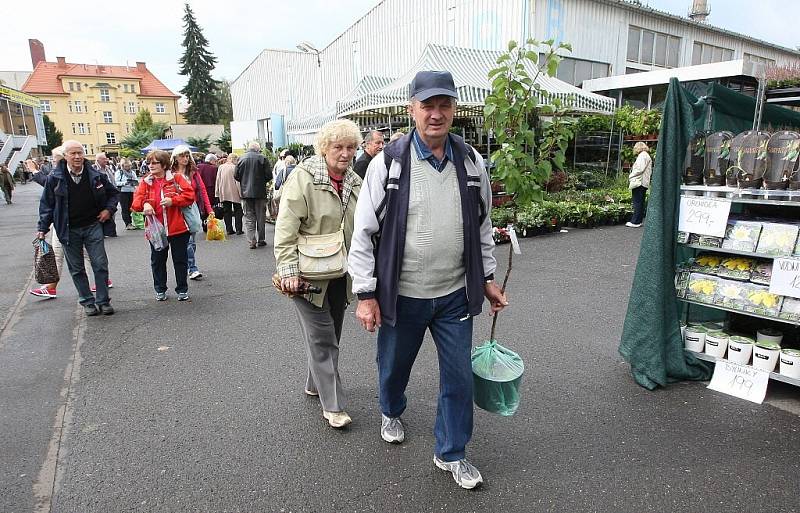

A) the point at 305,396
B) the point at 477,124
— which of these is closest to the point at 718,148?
the point at 305,396

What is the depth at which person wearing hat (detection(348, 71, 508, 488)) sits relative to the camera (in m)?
2.35

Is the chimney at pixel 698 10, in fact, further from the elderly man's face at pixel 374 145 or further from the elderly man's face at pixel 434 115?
the elderly man's face at pixel 434 115

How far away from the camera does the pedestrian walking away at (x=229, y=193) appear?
32.9 feet

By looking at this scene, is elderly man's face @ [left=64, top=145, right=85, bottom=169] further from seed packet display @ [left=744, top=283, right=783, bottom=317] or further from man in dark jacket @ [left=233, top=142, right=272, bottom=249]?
seed packet display @ [left=744, top=283, right=783, bottom=317]

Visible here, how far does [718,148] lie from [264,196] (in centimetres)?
738

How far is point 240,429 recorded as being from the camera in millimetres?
3195

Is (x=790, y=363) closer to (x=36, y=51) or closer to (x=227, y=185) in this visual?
(x=227, y=185)

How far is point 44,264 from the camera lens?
5828mm

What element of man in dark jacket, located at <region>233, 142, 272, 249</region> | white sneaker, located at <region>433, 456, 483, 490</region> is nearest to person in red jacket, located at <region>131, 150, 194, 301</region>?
man in dark jacket, located at <region>233, 142, 272, 249</region>

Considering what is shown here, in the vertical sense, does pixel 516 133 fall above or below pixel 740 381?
above

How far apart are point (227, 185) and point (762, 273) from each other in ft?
29.9

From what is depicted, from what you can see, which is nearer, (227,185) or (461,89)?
(227,185)

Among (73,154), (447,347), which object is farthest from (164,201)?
(447,347)

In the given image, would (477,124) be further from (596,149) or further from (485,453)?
(485,453)
